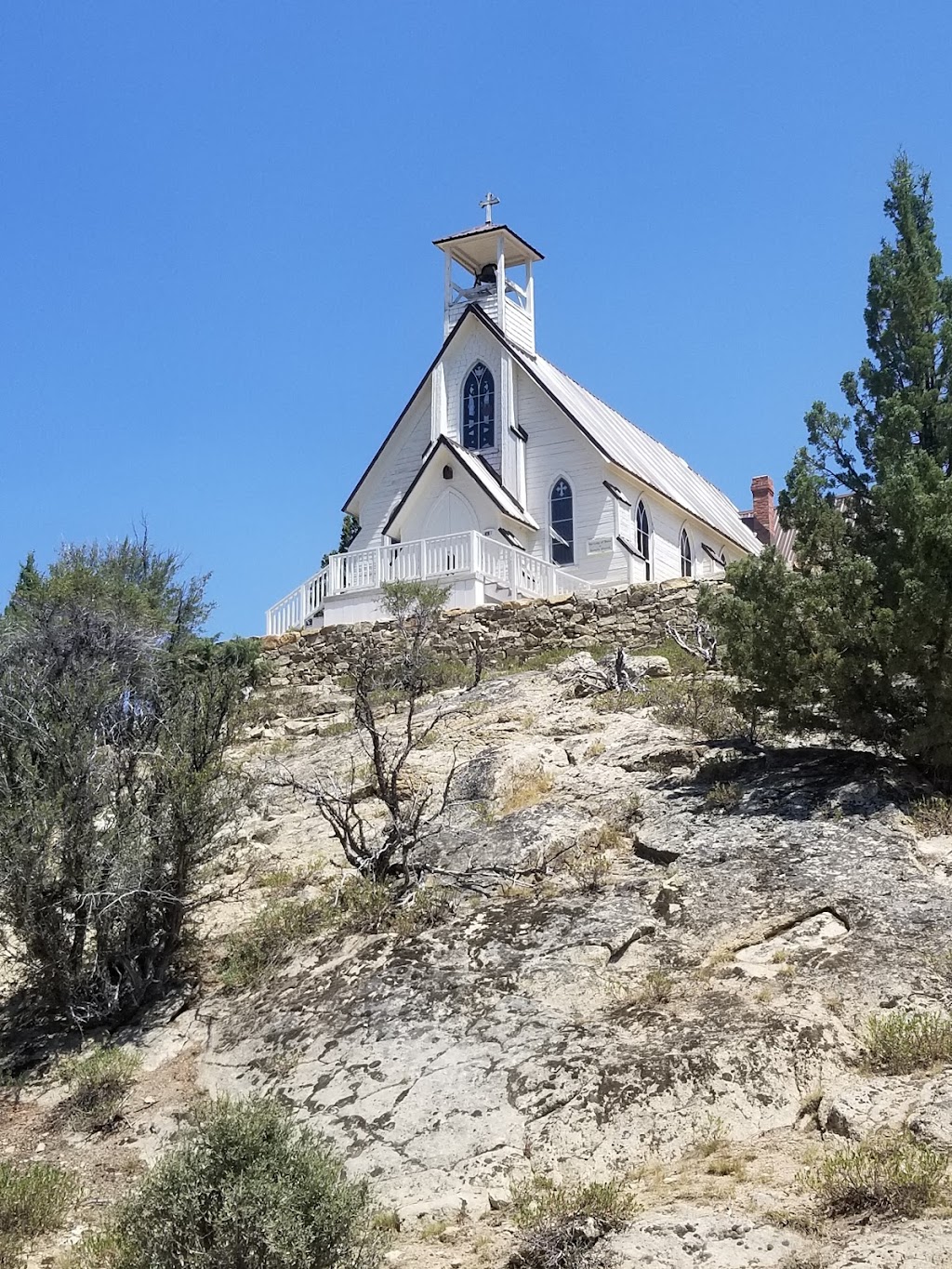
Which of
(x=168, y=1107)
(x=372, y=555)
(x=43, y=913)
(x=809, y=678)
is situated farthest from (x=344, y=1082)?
(x=372, y=555)

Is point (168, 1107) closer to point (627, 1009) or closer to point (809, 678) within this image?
point (627, 1009)

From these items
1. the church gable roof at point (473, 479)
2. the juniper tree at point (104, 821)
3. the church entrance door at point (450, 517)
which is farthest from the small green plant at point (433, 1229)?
the church gable roof at point (473, 479)

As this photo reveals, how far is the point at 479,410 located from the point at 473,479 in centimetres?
300

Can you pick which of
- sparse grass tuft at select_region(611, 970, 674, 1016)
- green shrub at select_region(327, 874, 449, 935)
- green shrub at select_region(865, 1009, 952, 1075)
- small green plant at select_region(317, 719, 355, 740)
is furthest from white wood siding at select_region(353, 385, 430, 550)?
green shrub at select_region(865, 1009, 952, 1075)

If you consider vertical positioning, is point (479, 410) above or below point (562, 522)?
above

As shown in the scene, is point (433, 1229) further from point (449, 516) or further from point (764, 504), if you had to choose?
point (764, 504)

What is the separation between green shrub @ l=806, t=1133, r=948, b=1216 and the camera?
24.5 feet

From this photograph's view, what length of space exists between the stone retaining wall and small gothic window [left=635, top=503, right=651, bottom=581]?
22.1ft

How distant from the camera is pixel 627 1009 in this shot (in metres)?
10.2

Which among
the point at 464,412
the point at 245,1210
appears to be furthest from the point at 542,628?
the point at 245,1210

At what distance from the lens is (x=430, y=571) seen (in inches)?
1018

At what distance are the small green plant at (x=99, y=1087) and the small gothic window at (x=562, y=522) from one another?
1900 centimetres

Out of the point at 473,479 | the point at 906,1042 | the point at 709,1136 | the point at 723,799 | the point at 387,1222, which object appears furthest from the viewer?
the point at 473,479

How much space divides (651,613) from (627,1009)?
500 inches
